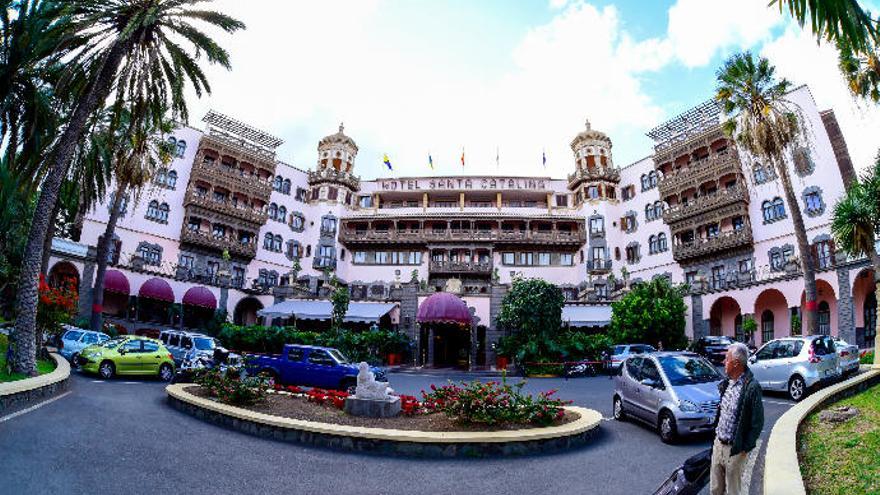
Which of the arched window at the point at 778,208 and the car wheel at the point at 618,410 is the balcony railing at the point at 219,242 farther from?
the arched window at the point at 778,208

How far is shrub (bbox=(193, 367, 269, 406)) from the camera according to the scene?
1177cm

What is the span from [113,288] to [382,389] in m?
31.2

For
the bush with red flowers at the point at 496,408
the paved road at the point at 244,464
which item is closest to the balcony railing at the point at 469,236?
the paved road at the point at 244,464

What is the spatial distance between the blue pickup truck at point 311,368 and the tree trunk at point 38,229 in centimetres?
617

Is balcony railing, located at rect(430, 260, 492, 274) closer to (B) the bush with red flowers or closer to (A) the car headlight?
(B) the bush with red flowers

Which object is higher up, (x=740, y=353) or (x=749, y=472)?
(x=740, y=353)

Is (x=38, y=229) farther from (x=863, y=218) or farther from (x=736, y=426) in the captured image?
(x=863, y=218)

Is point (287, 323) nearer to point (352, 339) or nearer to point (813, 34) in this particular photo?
point (352, 339)

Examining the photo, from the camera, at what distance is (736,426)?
16.4 ft

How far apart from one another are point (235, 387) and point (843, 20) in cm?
1296

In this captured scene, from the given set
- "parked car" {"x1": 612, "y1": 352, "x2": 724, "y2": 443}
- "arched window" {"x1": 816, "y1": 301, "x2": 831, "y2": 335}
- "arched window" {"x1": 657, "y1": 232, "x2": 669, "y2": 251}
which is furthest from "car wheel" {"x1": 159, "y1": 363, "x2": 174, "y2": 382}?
"arched window" {"x1": 657, "y1": 232, "x2": 669, "y2": 251}

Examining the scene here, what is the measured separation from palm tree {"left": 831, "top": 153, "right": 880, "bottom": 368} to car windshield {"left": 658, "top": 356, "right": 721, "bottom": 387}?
12.3 meters

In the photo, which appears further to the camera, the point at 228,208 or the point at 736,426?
the point at 228,208

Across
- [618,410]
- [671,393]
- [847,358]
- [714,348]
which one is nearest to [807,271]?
[847,358]
